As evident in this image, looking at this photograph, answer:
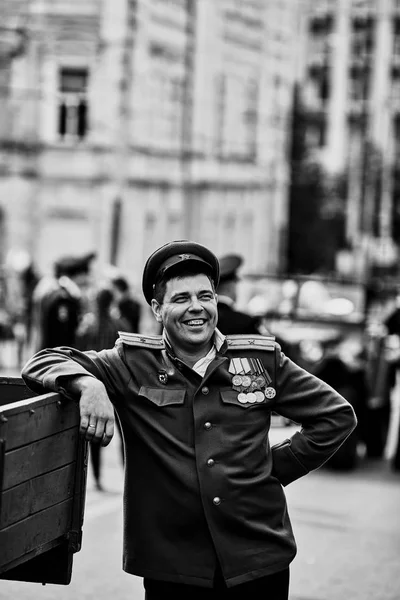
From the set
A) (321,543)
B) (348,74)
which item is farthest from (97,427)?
(348,74)

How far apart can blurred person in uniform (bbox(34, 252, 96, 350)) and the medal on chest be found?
8340 millimetres

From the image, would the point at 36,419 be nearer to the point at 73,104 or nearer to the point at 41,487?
the point at 41,487

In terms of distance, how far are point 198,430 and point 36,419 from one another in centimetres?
61

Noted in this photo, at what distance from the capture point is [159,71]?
4059 cm

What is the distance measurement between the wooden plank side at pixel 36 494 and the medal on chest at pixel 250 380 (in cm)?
57

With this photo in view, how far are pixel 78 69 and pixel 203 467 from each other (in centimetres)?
3548

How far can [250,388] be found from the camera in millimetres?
4703

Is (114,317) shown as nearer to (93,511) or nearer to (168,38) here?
(93,511)

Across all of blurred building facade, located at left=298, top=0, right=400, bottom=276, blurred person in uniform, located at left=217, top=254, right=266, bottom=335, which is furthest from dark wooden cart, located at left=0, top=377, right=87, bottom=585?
blurred building facade, located at left=298, top=0, right=400, bottom=276

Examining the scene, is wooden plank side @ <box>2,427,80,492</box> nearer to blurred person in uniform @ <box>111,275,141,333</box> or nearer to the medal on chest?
the medal on chest

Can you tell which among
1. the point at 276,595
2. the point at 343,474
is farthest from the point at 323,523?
the point at 276,595

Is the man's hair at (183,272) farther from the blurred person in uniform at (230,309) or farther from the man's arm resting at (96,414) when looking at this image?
the blurred person in uniform at (230,309)

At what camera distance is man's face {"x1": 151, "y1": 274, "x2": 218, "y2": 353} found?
15.4ft

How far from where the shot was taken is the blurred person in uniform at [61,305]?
1303cm
